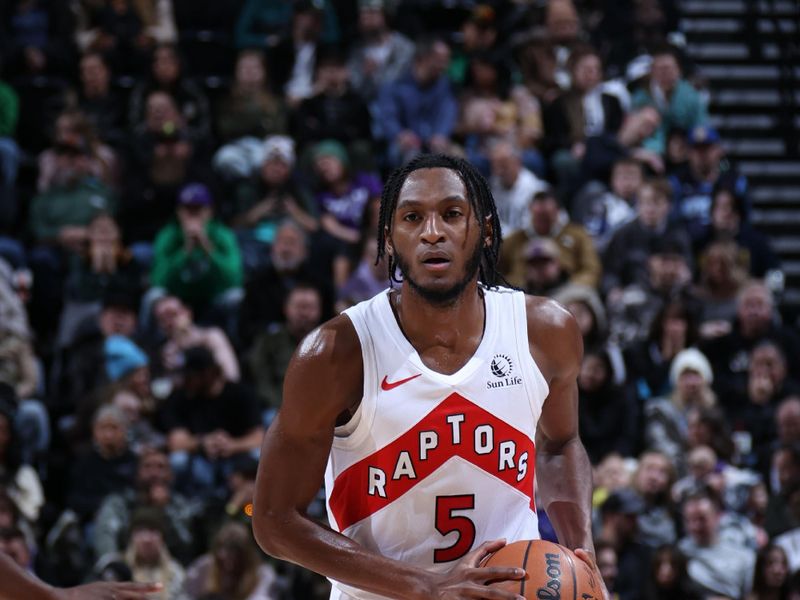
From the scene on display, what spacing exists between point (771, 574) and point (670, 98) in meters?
5.78

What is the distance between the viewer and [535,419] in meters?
4.36

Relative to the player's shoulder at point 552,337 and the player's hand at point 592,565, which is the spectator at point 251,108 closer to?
the player's shoulder at point 552,337

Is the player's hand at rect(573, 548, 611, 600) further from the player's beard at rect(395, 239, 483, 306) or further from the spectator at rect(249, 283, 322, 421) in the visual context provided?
the spectator at rect(249, 283, 322, 421)

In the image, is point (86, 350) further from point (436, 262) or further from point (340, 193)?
point (436, 262)

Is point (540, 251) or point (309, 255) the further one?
point (309, 255)

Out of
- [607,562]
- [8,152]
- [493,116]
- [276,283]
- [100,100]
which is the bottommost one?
[607,562]

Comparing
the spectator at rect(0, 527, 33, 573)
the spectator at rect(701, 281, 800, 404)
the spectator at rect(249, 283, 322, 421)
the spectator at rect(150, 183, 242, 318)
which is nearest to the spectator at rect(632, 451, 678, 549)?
the spectator at rect(701, 281, 800, 404)

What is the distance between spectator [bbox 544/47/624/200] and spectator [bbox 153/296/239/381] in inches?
155

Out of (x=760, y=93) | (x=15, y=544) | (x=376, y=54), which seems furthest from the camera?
(x=760, y=93)

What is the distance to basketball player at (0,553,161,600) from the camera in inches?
178

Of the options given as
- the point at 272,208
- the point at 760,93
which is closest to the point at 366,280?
the point at 272,208

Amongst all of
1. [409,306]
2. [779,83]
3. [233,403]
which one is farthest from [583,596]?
[779,83]

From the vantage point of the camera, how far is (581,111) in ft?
43.3

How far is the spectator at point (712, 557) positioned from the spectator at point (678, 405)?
73cm
